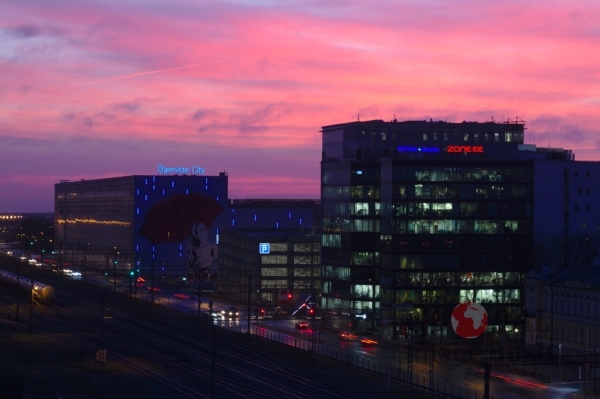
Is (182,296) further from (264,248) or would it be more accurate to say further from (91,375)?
(91,375)

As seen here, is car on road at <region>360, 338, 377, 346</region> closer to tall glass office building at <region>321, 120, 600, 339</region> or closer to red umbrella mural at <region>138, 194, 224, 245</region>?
tall glass office building at <region>321, 120, 600, 339</region>

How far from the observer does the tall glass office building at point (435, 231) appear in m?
101

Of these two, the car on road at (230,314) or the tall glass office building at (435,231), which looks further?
the car on road at (230,314)

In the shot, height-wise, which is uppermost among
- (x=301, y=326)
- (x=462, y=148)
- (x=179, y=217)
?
(x=462, y=148)

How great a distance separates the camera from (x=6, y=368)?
71.1 m

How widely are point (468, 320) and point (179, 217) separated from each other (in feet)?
313

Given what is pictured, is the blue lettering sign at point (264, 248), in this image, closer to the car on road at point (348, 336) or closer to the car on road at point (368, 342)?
the car on road at point (348, 336)

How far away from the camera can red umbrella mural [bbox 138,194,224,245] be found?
174750mm

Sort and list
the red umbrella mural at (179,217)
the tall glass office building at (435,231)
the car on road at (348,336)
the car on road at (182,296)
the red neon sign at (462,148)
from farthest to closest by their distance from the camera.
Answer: the red umbrella mural at (179,217) < the car on road at (182,296) < the red neon sign at (462,148) < the tall glass office building at (435,231) < the car on road at (348,336)

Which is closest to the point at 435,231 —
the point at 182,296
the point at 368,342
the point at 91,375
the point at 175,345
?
the point at 368,342

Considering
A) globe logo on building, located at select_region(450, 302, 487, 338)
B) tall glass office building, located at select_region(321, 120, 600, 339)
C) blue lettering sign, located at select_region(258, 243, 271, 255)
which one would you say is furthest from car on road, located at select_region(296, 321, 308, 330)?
blue lettering sign, located at select_region(258, 243, 271, 255)

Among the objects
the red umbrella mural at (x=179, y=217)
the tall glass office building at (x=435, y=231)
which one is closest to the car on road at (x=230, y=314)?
the tall glass office building at (x=435, y=231)

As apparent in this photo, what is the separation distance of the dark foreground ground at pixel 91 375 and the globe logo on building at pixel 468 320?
13.8m

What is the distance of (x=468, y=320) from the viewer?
87.4 m
